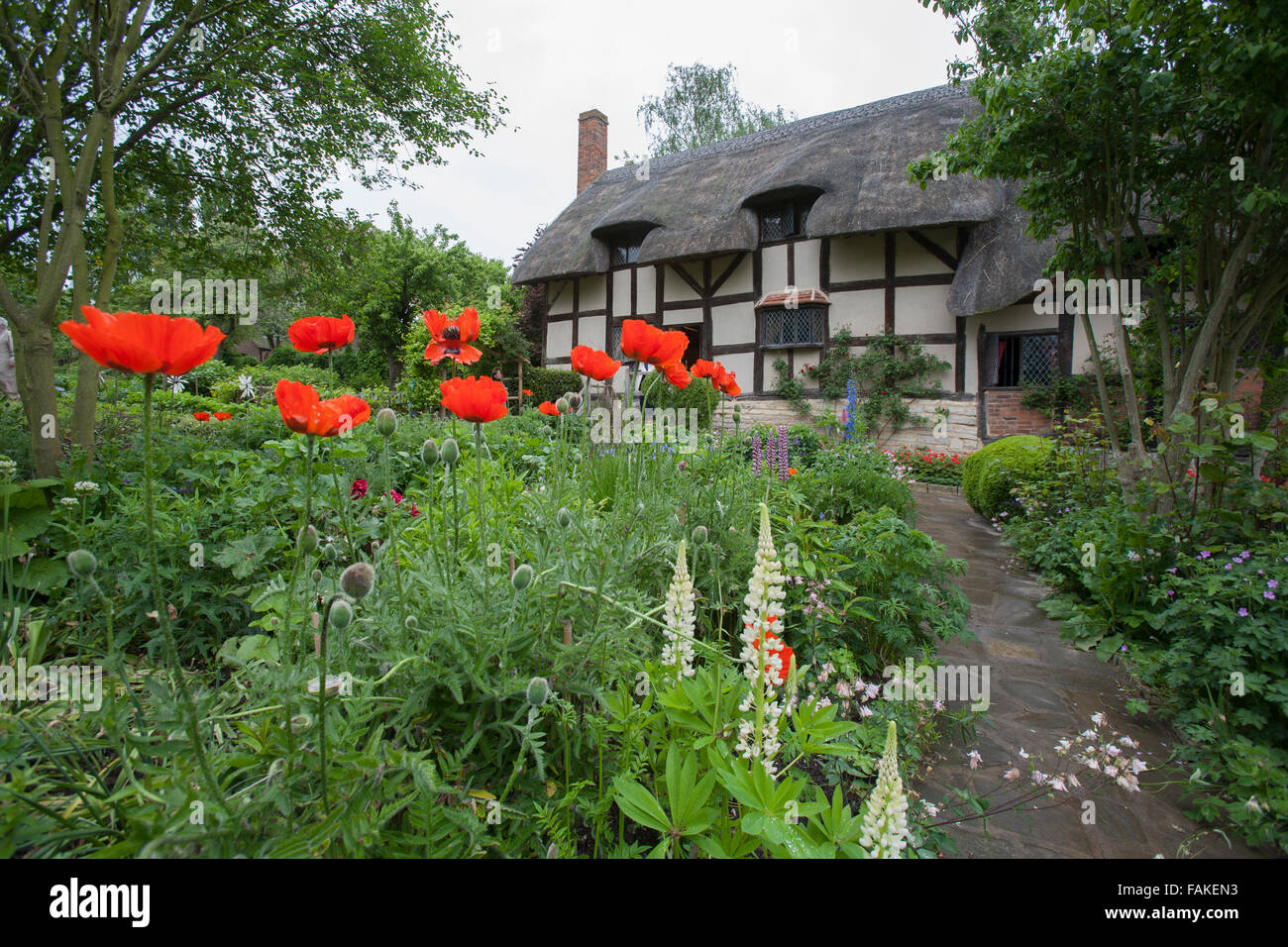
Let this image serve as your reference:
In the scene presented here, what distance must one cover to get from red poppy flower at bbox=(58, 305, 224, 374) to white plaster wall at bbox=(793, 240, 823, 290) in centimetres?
1063

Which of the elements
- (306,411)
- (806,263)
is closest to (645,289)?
(806,263)

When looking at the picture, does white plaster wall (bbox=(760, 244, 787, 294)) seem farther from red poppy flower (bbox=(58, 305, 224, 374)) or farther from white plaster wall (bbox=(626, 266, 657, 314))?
red poppy flower (bbox=(58, 305, 224, 374))

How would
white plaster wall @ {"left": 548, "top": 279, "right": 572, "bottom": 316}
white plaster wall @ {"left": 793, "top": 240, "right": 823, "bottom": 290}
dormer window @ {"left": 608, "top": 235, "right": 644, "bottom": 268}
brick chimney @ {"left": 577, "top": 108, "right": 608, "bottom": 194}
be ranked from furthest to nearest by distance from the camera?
brick chimney @ {"left": 577, "top": 108, "right": 608, "bottom": 194} → white plaster wall @ {"left": 548, "top": 279, "right": 572, "bottom": 316} → dormer window @ {"left": 608, "top": 235, "right": 644, "bottom": 268} → white plaster wall @ {"left": 793, "top": 240, "right": 823, "bottom": 290}

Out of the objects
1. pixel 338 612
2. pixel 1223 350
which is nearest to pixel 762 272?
pixel 1223 350

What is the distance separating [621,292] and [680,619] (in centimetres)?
1195

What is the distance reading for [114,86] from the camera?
319 cm

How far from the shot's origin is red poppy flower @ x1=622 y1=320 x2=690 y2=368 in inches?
67.3

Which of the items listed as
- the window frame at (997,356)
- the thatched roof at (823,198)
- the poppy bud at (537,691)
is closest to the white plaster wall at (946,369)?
the window frame at (997,356)

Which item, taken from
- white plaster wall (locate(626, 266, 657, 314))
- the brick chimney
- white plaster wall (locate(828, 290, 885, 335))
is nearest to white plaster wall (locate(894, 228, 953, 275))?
white plaster wall (locate(828, 290, 885, 335))

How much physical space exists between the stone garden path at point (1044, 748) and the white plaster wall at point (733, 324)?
26.3ft

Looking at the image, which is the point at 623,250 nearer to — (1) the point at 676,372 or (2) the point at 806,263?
(2) the point at 806,263

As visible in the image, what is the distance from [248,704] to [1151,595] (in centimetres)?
359

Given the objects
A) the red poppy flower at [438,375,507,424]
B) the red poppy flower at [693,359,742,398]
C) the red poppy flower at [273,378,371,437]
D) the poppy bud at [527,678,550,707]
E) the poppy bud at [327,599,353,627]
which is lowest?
the poppy bud at [527,678,550,707]

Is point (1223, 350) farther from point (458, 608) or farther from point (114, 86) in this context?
point (114, 86)
